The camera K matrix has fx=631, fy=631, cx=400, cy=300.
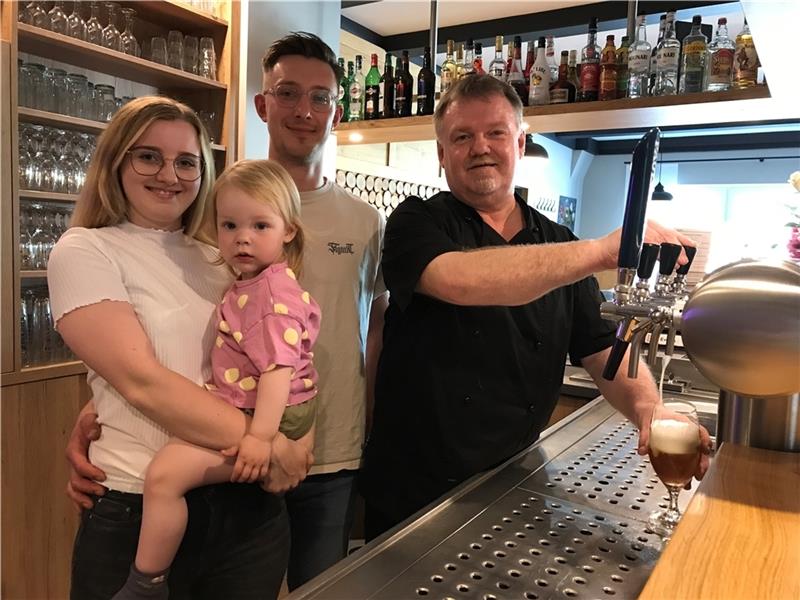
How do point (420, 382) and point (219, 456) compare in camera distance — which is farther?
point (420, 382)

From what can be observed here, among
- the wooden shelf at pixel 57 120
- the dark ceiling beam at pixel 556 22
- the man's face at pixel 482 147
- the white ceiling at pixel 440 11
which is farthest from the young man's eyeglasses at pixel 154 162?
Result: the dark ceiling beam at pixel 556 22

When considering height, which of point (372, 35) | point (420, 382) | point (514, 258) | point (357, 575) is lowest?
point (357, 575)

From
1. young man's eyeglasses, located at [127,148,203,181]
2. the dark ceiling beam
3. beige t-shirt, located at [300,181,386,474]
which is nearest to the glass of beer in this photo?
beige t-shirt, located at [300,181,386,474]

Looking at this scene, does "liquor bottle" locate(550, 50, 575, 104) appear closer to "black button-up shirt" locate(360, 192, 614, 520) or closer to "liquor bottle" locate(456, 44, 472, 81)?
"liquor bottle" locate(456, 44, 472, 81)

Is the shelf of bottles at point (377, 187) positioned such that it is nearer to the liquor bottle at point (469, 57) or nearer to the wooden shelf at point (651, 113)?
the liquor bottle at point (469, 57)

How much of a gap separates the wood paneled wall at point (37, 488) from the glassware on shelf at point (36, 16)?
47.3 inches

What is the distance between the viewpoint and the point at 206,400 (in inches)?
44.4

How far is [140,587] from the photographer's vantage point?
1.09 metres

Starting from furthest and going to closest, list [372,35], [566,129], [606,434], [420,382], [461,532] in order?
1. [372,35]
2. [566,129]
3. [606,434]
4. [420,382]
5. [461,532]

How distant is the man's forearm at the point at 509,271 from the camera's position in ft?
3.43

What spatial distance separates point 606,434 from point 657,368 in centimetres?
71

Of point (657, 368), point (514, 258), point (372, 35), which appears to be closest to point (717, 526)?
point (514, 258)

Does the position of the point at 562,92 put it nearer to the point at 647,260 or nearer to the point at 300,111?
the point at 300,111

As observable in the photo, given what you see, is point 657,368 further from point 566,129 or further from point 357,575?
point 357,575
